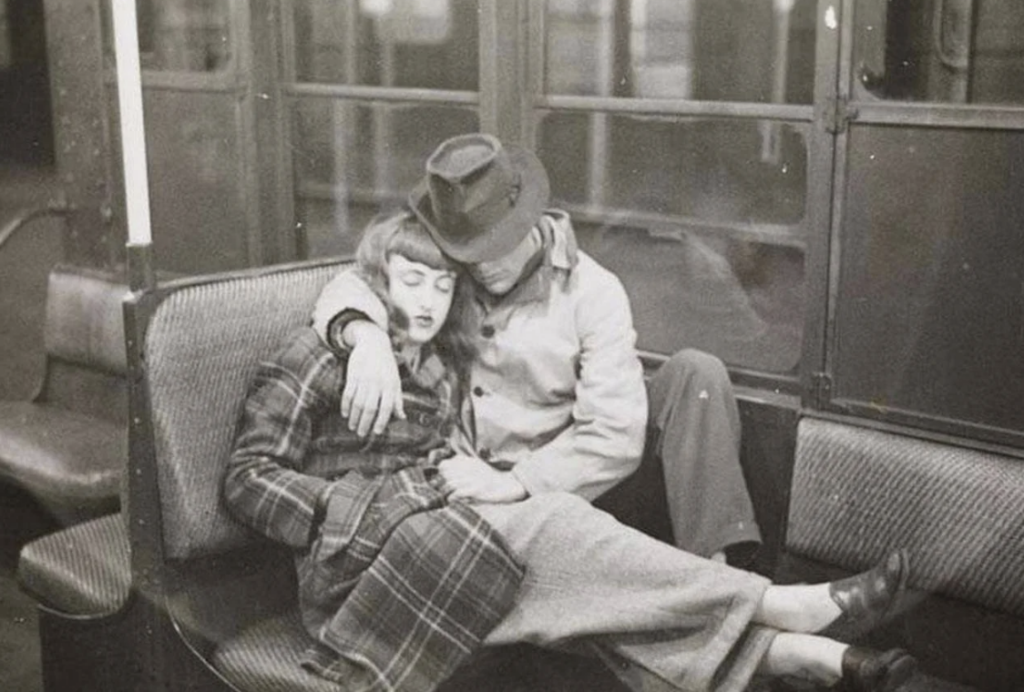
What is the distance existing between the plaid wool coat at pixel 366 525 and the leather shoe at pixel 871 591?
443 millimetres

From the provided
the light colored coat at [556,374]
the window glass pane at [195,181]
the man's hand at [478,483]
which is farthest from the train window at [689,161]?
the window glass pane at [195,181]

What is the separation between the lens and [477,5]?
8.32 ft

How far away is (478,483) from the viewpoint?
2010mm

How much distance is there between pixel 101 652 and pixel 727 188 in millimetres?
1297

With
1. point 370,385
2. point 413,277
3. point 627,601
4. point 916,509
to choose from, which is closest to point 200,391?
point 370,385

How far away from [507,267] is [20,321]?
2491mm

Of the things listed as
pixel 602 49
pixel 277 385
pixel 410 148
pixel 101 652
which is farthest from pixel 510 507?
pixel 410 148

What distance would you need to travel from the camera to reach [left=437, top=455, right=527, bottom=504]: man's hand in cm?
200

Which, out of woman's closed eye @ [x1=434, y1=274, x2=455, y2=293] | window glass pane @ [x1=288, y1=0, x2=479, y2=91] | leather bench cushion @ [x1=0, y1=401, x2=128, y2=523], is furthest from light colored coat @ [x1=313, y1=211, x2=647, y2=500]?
leather bench cushion @ [x1=0, y1=401, x2=128, y2=523]

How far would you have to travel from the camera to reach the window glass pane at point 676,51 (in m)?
2.20

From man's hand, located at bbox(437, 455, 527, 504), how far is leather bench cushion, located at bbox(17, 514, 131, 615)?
0.56 metres

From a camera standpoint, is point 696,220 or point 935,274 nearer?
Answer: point 935,274

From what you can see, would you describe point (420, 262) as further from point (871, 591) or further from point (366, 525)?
point (871, 591)

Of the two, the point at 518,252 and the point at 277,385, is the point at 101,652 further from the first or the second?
the point at 518,252
